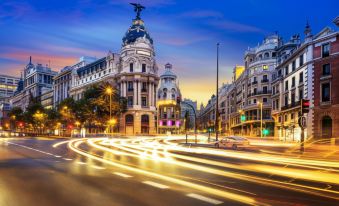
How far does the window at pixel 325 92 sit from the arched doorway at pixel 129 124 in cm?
5287

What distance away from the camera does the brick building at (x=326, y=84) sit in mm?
39375

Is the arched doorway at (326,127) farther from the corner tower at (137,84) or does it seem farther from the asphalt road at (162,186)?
the corner tower at (137,84)

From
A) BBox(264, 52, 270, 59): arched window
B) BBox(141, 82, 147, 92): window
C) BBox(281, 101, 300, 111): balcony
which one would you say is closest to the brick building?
BBox(281, 101, 300, 111): balcony

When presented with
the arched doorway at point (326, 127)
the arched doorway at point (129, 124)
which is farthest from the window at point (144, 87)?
the arched doorway at point (326, 127)

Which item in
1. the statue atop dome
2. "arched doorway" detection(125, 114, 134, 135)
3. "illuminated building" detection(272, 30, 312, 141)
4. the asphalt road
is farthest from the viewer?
the statue atop dome

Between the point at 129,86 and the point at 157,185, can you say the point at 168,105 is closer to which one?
the point at 129,86

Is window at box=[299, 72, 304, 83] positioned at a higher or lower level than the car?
higher

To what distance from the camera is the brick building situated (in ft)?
129

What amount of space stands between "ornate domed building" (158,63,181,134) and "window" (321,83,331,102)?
79.3m

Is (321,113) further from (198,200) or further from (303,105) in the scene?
(198,200)

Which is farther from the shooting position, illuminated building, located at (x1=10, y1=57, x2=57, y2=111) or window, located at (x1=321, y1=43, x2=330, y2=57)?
illuminated building, located at (x1=10, y1=57, x2=57, y2=111)

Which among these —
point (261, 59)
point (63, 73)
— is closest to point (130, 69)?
point (261, 59)

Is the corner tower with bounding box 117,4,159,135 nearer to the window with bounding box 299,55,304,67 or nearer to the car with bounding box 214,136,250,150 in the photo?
the window with bounding box 299,55,304,67

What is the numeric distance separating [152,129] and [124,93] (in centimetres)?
1292
